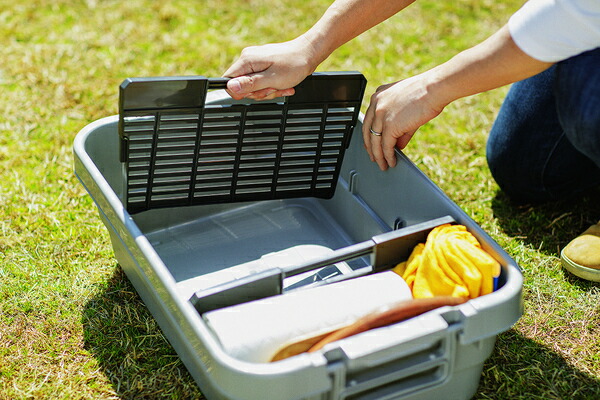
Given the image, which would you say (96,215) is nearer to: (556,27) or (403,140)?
(403,140)

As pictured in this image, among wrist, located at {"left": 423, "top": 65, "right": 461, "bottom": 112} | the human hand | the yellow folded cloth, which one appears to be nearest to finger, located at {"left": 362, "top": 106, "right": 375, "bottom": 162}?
the human hand

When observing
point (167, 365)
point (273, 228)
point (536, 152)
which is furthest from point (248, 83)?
point (536, 152)

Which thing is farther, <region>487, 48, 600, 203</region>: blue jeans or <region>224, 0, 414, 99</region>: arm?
<region>487, 48, 600, 203</region>: blue jeans

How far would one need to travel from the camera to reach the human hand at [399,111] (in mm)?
1030

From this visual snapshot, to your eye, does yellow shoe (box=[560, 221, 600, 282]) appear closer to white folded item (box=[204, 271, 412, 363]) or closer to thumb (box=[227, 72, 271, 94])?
white folded item (box=[204, 271, 412, 363])

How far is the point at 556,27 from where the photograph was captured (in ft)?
2.93

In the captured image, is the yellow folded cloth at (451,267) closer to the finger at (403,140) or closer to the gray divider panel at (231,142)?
the finger at (403,140)

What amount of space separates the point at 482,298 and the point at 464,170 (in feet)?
2.36

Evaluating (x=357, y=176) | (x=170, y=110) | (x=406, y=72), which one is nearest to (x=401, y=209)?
(x=357, y=176)

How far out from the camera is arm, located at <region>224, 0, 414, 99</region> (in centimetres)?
111

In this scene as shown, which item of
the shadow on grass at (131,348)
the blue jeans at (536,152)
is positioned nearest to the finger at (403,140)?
the blue jeans at (536,152)

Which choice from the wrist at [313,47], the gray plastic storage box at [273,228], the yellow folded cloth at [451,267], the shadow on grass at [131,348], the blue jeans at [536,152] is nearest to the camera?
the gray plastic storage box at [273,228]

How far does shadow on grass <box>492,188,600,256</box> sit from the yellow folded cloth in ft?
1.37

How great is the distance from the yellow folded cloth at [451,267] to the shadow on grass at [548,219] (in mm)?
417
